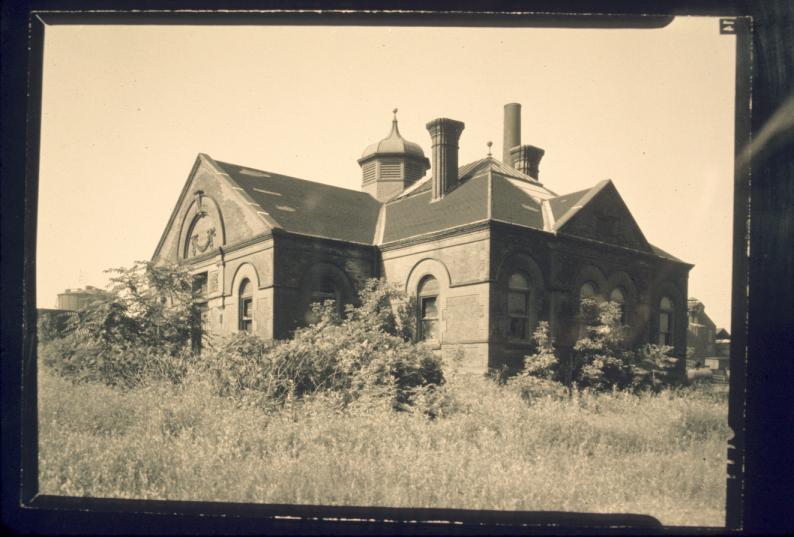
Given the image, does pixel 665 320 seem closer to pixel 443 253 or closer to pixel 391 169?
pixel 443 253

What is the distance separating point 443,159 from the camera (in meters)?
18.4

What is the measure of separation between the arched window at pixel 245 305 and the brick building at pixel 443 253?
0.13 ft

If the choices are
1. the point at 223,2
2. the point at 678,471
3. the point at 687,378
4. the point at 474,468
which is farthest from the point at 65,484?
the point at 687,378

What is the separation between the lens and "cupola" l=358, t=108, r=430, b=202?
24.6 meters

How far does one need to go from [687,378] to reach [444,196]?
868 centimetres

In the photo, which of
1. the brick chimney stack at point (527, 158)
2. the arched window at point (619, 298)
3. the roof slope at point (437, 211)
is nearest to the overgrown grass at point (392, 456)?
the arched window at point (619, 298)

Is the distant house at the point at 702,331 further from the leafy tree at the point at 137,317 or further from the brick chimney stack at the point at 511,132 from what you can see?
the brick chimney stack at the point at 511,132

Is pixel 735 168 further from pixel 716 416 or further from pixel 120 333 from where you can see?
pixel 120 333

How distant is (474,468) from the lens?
565 centimetres

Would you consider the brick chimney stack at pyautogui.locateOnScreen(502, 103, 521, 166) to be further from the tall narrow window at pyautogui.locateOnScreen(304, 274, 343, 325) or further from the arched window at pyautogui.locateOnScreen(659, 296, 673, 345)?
the tall narrow window at pyautogui.locateOnScreen(304, 274, 343, 325)

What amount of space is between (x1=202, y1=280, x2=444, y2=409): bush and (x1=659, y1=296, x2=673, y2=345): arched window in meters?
7.87

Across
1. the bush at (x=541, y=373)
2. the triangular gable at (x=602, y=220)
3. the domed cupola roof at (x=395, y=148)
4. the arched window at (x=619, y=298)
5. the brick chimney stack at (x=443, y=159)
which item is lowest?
the bush at (x=541, y=373)

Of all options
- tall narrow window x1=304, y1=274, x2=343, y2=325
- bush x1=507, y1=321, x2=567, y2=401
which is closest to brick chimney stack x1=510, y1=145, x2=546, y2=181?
bush x1=507, y1=321, x2=567, y2=401

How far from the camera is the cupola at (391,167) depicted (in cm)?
2459
